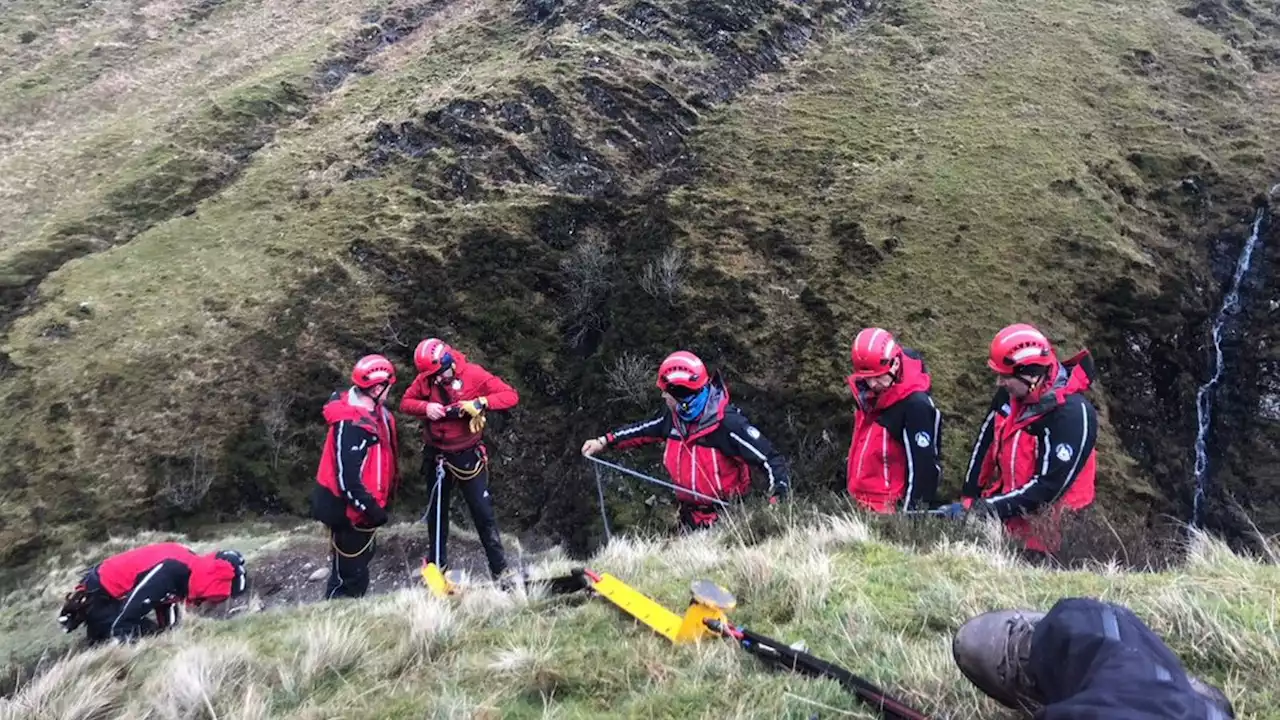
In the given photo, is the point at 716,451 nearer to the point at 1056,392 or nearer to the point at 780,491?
the point at 780,491

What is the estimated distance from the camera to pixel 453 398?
9531mm

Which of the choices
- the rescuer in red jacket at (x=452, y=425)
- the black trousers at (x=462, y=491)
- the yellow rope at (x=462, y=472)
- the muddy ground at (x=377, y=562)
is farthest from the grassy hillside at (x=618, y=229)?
the yellow rope at (x=462, y=472)

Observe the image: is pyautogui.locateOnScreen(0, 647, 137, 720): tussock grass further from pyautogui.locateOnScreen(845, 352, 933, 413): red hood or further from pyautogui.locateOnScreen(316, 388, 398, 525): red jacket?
pyautogui.locateOnScreen(845, 352, 933, 413): red hood

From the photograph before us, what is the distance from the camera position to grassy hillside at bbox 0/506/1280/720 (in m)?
3.47

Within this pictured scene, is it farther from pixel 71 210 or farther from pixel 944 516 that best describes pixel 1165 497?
pixel 71 210

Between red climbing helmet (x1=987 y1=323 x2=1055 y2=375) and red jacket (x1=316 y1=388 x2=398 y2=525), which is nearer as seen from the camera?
red climbing helmet (x1=987 y1=323 x2=1055 y2=375)

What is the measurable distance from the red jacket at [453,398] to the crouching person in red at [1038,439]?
5319 millimetres

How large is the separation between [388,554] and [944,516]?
9.10 metres

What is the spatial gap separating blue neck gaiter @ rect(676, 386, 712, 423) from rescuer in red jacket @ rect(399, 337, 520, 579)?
2663 mm

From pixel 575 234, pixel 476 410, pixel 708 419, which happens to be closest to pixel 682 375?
pixel 708 419

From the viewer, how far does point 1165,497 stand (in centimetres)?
1199

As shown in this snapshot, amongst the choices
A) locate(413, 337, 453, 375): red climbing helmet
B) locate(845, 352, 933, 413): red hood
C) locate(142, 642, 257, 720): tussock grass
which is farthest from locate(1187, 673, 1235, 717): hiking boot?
locate(413, 337, 453, 375): red climbing helmet

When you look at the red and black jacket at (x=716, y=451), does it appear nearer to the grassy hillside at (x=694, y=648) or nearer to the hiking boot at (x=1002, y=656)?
the grassy hillside at (x=694, y=648)

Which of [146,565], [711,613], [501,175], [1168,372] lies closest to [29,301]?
[501,175]
